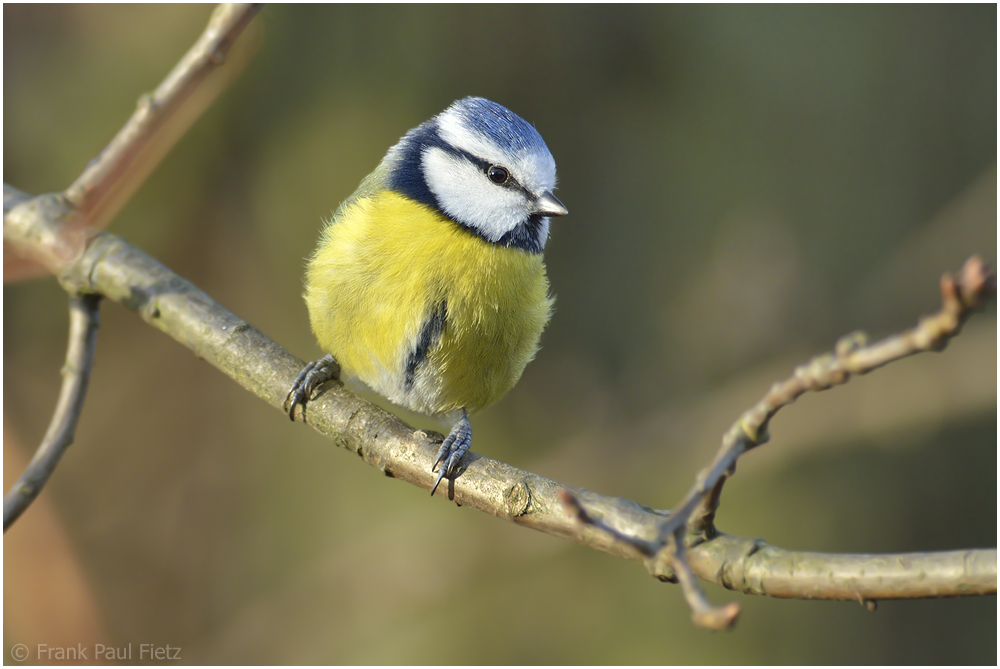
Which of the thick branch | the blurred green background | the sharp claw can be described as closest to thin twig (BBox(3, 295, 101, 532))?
the thick branch

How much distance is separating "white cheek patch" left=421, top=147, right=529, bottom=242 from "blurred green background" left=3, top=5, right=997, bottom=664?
1.08 m

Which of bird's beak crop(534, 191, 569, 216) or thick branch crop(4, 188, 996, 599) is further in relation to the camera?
bird's beak crop(534, 191, 569, 216)

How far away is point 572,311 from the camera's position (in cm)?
272

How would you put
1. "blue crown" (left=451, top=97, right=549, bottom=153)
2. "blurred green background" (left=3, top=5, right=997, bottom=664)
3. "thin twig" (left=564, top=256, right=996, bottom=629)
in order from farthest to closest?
"blurred green background" (left=3, top=5, right=997, bottom=664)
"blue crown" (left=451, top=97, right=549, bottom=153)
"thin twig" (left=564, top=256, right=996, bottom=629)

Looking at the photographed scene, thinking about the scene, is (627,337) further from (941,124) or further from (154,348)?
(154,348)

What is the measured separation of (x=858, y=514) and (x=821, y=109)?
1526mm

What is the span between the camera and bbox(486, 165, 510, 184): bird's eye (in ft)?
5.33

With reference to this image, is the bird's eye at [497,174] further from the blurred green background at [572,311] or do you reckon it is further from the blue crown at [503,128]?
the blurred green background at [572,311]

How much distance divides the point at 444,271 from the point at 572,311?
125 cm

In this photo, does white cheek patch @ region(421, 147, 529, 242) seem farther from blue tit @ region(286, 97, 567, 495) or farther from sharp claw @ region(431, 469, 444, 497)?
sharp claw @ region(431, 469, 444, 497)

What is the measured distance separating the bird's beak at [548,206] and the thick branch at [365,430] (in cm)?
57

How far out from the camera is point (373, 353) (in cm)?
157

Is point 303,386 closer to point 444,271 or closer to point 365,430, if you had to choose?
point 365,430

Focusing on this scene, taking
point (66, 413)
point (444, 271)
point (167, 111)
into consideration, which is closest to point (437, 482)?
point (444, 271)
